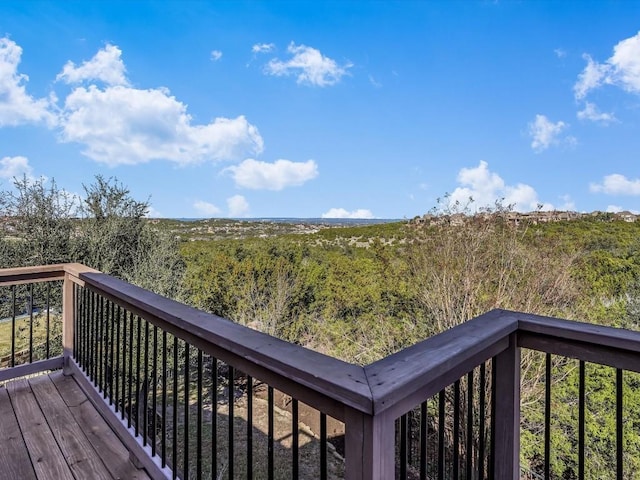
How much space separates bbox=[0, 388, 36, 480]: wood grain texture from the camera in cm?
168

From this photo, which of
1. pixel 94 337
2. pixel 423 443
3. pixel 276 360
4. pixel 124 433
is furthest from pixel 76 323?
pixel 423 443

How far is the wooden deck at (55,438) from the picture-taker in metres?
1.71

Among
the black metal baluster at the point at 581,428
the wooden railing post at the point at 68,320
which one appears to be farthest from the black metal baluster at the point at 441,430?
the wooden railing post at the point at 68,320

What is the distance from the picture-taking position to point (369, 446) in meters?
0.64

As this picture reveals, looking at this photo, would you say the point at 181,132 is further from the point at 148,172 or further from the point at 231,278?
the point at 231,278

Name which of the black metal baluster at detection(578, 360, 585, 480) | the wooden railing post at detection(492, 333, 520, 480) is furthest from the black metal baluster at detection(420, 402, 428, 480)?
the black metal baluster at detection(578, 360, 585, 480)

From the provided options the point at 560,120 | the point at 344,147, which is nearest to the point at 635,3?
the point at 560,120

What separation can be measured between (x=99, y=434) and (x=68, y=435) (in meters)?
0.15

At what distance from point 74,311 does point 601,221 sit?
12.2 m

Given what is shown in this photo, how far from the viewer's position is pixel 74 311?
2.77 m

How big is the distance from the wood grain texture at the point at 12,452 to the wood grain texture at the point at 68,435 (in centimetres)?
14

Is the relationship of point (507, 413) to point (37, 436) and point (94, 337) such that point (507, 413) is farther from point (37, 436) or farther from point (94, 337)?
point (94, 337)

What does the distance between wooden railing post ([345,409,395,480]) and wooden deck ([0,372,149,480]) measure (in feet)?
4.84

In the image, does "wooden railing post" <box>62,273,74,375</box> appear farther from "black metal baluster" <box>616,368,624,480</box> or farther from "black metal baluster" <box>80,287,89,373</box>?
"black metal baluster" <box>616,368,624,480</box>
